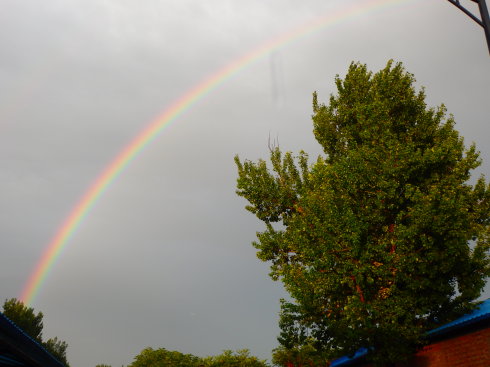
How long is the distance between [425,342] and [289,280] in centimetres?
644

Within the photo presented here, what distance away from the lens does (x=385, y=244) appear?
15.1m

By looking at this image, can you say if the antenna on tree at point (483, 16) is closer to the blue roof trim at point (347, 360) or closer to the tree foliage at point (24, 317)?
the blue roof trim at point (347, 360)

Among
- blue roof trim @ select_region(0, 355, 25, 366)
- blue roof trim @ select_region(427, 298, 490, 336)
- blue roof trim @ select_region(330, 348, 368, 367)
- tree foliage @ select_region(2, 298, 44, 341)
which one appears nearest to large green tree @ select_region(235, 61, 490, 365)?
blue roof trim @ select_region(427, 298, 490, 336)

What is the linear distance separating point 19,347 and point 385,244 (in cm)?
1236

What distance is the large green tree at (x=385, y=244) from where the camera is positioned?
1497 centimetres

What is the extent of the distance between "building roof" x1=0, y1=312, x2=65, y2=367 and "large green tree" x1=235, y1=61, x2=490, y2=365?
1045cm

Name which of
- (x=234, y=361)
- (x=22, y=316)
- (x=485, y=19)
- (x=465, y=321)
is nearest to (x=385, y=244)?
(x=465, y=321)

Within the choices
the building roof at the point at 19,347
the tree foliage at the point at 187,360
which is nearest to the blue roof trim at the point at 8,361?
the building roof at the point at 19,347

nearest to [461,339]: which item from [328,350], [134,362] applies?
[328,350]

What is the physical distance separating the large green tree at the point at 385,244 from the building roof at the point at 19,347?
34.3 ft

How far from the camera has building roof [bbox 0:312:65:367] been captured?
251 inches

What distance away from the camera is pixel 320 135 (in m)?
22.4

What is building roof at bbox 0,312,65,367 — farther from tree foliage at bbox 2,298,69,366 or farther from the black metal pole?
tree foliage at bbox 2,298,69,366

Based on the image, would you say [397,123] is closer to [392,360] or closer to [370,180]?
[370,180]
